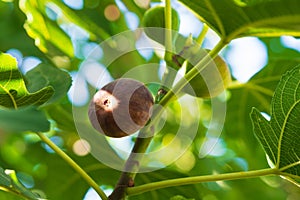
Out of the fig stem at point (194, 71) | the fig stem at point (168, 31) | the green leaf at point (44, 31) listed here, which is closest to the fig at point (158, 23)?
the fig stem at point (168, 31)

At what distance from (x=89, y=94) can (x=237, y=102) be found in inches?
20.8

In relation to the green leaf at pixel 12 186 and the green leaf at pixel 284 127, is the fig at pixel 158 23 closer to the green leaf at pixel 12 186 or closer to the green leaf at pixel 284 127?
the green leaf at pixel 284 127

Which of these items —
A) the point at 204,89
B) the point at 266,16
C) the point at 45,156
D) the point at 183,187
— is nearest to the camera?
the point at 266,16

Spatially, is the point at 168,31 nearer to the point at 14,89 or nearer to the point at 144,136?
the point at 144,136

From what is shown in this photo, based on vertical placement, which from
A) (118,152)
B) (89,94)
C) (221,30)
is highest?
(221,30)

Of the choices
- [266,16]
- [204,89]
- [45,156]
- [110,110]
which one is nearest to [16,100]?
[110,110]

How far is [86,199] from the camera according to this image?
186cm

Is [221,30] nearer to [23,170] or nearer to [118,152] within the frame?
[118,152]

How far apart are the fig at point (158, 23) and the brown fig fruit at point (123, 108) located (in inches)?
9.3

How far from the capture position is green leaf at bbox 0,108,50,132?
67 cm

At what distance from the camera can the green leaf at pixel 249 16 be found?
1049 millimetres

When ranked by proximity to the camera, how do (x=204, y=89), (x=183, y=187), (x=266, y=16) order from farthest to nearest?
(x=183, y=187)
(x=204, y=89)
(x=266, y=16)

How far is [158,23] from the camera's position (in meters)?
1.40

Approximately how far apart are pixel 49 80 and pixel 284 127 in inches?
22.5
